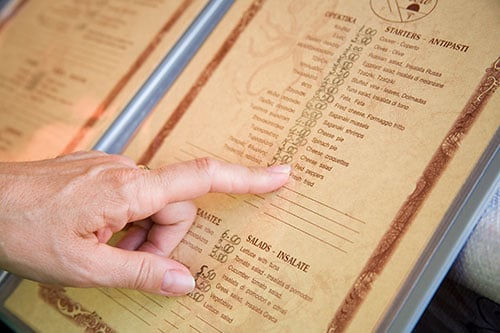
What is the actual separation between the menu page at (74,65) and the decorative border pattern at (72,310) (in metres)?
0.31

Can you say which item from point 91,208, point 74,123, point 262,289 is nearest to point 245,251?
point 262,289

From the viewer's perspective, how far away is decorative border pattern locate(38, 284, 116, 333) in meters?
0.84

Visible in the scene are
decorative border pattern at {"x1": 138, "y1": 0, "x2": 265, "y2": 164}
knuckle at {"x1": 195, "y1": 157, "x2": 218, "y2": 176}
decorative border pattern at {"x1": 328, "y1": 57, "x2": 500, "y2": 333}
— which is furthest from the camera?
decorative border pattern at {"x1": 138, "y1": 0, "x2": 265, "y2": 164}

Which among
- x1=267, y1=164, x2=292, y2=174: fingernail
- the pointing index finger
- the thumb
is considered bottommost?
the thumb

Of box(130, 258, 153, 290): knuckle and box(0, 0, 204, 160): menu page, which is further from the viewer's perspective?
box(0, 0, 204, 160): menu page

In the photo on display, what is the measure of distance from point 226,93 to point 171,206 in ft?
0.81

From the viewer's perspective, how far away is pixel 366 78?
2.60ft

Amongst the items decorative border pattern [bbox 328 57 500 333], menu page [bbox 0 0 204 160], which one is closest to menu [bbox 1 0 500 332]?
decorative border pattern [bbox 328 57 500 333]

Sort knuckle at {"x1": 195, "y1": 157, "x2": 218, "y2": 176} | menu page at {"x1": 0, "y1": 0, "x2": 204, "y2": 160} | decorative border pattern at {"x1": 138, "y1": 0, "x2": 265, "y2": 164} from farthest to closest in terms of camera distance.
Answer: menu page at {"x1": 0, "y1": 0, "x2": 204, "y2": 160} → decorative border pattern at {"x1": 138, "y1": 0, "x2": 265, "y2": 164} → knuckle at {"x1": 195, "y1": 157, "x2": 218, "y2": 176}

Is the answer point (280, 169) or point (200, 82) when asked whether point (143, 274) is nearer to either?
point (280, 169)

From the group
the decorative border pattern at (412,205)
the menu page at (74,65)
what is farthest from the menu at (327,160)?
the menu page at (74,65)

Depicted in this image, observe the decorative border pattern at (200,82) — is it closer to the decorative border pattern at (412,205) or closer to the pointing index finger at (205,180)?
the pointing index finger at (205,180)

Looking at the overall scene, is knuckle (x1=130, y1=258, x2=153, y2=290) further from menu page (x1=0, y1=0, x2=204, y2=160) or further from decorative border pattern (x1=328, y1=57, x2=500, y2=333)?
menu page (x1=0, y1=0, x2=204, y2=160)

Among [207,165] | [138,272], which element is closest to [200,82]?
[207,165]
